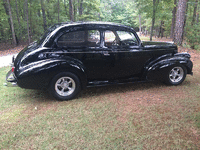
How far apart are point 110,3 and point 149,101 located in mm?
57780

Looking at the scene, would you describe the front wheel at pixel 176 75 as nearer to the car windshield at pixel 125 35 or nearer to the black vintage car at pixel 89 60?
the black vintage car at pixel 89 60

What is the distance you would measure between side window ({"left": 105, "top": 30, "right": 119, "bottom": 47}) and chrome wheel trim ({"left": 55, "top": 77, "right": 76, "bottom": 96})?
135 cm

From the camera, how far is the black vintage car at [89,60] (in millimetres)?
3564

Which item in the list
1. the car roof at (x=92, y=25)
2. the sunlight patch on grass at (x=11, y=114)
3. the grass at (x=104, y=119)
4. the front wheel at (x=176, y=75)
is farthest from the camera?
the front wheel at (x=176, y=75)

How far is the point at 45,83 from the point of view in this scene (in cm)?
362

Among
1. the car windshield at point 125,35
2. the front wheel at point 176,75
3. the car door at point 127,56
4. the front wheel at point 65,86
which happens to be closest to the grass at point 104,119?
the front wheel at point 65,86

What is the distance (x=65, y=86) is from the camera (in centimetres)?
386

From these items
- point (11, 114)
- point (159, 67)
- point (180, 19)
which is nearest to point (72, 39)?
point (11, 114)

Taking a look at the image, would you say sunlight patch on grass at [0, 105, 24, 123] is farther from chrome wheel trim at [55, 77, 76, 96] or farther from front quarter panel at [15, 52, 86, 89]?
chrome wheel trim at [55, 77, 76, 96]

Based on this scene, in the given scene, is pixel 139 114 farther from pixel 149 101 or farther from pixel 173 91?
pixel 173 91

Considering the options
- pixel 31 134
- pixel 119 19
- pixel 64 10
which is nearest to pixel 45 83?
pixel 31 134

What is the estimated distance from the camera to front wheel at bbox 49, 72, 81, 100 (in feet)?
12.1

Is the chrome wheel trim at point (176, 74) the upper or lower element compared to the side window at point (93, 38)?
lower

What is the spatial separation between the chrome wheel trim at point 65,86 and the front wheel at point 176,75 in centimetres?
285
